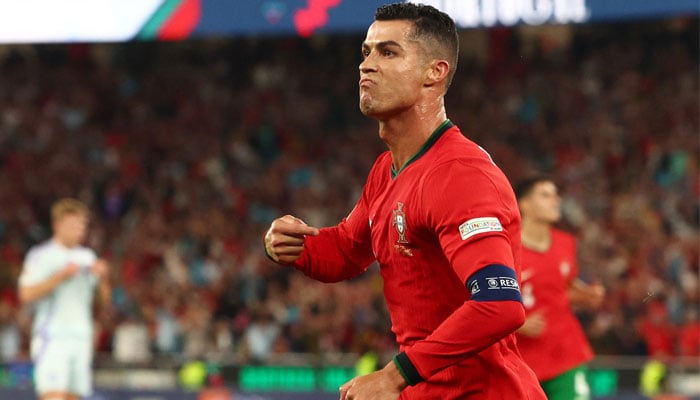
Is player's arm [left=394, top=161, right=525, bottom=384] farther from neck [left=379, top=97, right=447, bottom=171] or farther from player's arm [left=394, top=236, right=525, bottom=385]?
neck [left=379, top=97, right=447, bottom=171]

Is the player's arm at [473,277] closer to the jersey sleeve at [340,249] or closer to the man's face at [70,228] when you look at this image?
the jersey sleeve at [340,249]

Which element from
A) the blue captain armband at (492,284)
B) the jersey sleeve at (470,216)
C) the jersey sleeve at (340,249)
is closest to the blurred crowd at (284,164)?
the jersey sleeve at (340,249)

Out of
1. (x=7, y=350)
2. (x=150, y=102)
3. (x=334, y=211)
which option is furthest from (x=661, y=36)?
(x=7, y=350)

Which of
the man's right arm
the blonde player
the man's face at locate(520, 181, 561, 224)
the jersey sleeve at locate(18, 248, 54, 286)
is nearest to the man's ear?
the man's face at locate(520, 181, 561, 224)

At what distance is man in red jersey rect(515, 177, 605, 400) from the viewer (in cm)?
709

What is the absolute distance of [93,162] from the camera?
56.9 ft

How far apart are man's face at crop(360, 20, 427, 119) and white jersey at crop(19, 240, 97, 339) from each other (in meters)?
5.93

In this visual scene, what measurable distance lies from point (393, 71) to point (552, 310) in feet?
13.3

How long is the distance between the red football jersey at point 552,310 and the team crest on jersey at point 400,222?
145 inches

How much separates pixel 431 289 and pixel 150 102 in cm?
1534

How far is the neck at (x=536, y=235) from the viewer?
757 centimetres

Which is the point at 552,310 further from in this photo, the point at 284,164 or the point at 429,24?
the point at 284,164

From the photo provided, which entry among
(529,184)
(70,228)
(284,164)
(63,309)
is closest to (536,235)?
(529,184)

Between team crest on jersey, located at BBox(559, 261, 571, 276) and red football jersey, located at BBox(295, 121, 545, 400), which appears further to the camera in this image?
team crest on jersey, located at BBox(559, 261, 571, 276)
